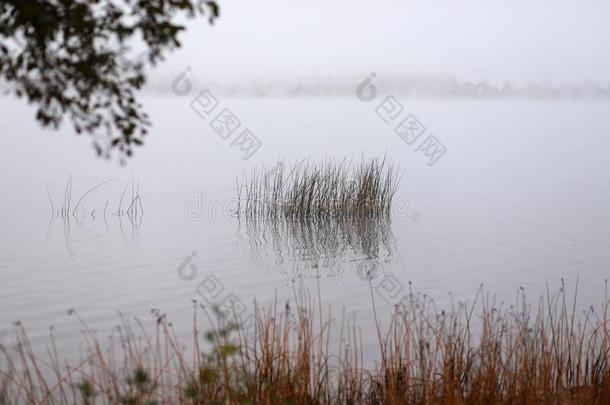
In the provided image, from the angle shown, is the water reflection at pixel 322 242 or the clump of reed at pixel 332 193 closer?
the water reflection at pixel 322 242

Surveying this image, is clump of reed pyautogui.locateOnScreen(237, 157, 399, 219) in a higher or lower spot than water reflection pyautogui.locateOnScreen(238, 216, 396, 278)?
higher

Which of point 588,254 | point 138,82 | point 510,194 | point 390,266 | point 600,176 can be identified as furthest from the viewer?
point 600,176

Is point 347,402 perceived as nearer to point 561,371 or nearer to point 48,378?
point 561,371

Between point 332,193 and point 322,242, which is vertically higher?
point 332,193

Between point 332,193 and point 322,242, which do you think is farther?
point 332,193

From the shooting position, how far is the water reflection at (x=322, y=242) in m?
8.65

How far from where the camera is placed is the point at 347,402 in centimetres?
386

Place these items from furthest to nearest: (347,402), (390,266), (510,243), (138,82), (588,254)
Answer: (510,243) < (588,254) < (390,266) < (347,402) < (138,82)

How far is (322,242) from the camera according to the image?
964 centimetres

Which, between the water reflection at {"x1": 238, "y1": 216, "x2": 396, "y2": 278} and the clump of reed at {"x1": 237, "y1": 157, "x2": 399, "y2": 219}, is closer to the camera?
the water reflection at {"x1": 238, "y1": 216, "x2": 396, "y2": 278}

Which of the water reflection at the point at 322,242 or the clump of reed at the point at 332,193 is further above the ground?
the clump of reed at the point at 332,193

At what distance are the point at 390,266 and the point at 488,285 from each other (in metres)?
1.43

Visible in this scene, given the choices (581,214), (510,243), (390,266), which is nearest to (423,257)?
(390,266)

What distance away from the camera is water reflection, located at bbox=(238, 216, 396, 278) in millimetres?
8648
